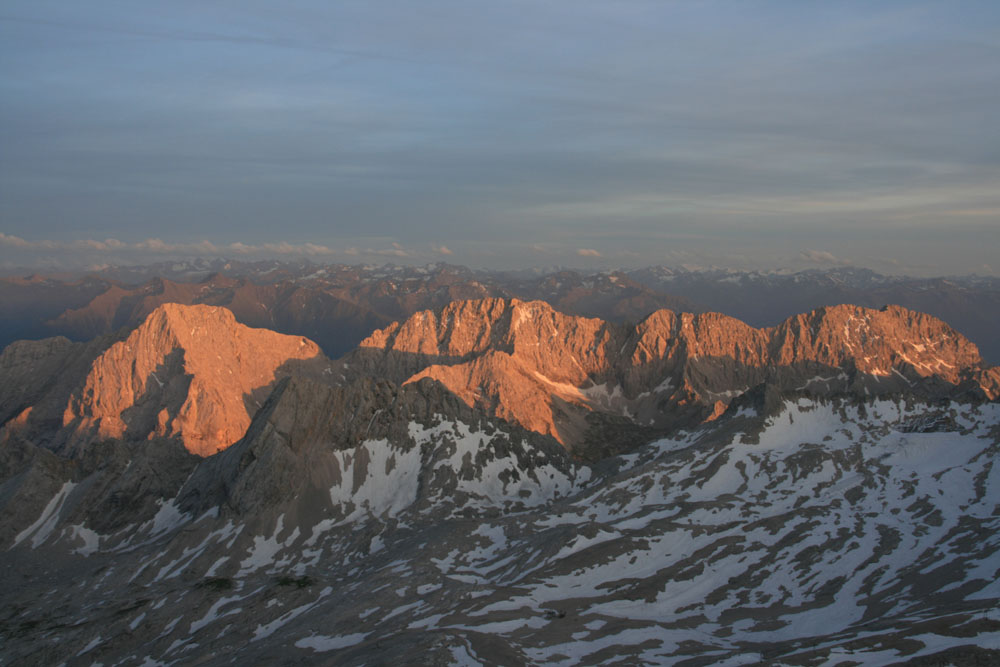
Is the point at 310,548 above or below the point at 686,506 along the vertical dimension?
below

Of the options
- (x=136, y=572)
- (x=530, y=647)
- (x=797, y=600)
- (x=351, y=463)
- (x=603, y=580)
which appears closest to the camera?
(x=530, y=647)

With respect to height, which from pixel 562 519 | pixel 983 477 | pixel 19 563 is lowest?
pixel 19 563

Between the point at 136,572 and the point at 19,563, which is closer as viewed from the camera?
the point at 136,572

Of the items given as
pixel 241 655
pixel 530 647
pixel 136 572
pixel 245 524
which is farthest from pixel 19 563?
pixel 530 647

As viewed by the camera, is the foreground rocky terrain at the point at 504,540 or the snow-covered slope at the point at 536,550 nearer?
the snow-covered slope at the point at 536,550

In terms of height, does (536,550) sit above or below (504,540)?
above

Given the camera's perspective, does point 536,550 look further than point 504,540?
No

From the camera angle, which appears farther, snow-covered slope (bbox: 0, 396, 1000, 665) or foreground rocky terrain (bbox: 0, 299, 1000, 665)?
foreground rocky terrain (bbox: 0, 299, 1000, 665)

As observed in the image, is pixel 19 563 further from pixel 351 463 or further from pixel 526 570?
pixel 526 570
